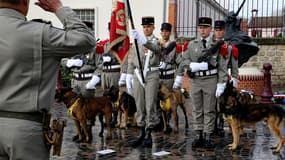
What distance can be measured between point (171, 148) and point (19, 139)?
5.39 m

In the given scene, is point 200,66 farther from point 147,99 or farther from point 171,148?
point 171,148

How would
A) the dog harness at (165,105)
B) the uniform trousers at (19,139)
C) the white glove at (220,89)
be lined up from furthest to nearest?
the dog harness at (165,105)
the white glove at (220,89)
the uniform trousers at (19,139)

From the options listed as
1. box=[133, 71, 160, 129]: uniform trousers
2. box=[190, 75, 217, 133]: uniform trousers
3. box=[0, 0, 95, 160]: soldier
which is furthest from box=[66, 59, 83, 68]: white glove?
box=[0, 0, 95, 160]: soldier

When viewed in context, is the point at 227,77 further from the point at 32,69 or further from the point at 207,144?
the point at 32,69

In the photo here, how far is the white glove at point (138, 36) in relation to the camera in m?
7.56

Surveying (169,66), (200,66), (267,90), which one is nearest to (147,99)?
(200,66)

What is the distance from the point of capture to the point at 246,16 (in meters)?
18.2

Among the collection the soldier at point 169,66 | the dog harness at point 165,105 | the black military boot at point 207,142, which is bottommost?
the black military boot at point 207,142

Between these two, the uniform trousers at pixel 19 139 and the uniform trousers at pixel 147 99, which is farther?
the uniform trousers at pixel 147 99

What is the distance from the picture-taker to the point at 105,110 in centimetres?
897

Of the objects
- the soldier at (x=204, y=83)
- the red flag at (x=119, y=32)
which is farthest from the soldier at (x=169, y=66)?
the red flag at (x=119, y=32)

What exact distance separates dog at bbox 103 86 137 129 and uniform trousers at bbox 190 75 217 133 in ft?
6.16

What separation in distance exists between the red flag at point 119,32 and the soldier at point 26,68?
4261 millimetres

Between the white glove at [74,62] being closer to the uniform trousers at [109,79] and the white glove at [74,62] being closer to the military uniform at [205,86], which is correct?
the uniform trousers at [109,79]
